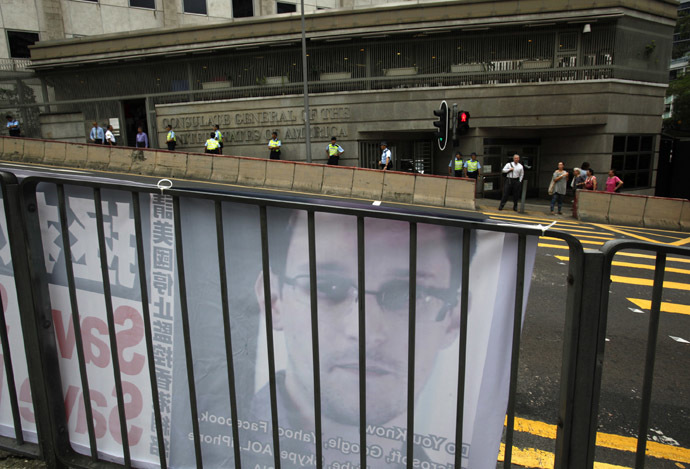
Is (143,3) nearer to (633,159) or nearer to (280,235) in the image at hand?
(633,159)

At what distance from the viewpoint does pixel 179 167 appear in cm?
1841

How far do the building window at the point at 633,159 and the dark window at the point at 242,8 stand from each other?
2508 cm

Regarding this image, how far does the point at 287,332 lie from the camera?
2.12m

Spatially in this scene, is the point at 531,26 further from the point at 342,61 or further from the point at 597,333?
the point at 597,333

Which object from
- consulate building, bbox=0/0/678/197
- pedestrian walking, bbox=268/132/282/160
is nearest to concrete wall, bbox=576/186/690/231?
consulate building, bbox=0/0/678/197

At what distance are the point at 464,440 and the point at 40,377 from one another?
216cm

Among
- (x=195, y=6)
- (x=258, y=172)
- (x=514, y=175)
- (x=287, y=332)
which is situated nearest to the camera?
(x=287, y=332)

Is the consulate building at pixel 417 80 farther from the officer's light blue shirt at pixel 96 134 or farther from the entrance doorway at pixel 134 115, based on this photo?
the officer's light blue shirt at pixel 96 134

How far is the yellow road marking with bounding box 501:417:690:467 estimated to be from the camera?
10.0 ft

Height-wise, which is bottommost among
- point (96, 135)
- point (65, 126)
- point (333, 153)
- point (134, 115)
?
point (333, 153)

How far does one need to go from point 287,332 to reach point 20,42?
35.7 m

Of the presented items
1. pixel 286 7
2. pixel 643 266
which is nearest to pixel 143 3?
pixel 286 7

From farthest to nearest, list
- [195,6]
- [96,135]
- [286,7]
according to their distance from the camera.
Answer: [286,7]
[195,6]
[96,135]

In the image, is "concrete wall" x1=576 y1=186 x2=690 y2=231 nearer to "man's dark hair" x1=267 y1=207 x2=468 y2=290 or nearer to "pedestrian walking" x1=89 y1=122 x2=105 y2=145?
"man's dark hair" x1=267 y1=207 x2=468 y2=290
